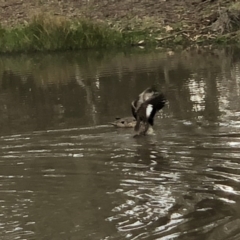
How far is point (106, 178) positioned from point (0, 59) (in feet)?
48.6

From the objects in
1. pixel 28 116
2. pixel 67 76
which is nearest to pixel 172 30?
pixel 67 76

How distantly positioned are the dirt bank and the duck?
39.9ft

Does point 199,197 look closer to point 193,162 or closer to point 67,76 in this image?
point 193,162

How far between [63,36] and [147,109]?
509 inches

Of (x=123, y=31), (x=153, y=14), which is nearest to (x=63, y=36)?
(x=123, y=31)

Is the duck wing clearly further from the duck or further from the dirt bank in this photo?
the dirt bank

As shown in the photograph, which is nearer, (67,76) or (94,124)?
(94,124)

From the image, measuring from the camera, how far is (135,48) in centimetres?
2044

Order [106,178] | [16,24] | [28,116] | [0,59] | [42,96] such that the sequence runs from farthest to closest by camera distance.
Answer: [16,24] → [0,59] → [42,96] → [28,116] → [106,178]

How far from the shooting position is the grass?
20.5 m

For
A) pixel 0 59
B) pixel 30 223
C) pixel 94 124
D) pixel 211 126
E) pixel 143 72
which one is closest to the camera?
pixel 30 223

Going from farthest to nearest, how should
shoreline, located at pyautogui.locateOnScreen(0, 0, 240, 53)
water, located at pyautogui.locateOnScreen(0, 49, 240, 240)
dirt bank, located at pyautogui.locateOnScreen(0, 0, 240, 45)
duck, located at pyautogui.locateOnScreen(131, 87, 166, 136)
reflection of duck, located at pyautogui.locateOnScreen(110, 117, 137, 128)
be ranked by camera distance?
dirt bank, located at pyautogui.locateOnScreen(0, 0, 240, 45) < shoreline, located at pyautogui.locateOnScreen(0, 0, 240, 53) < reflection of duck, located at pyautogui.locateOnScreen(110, 117, 137, 128) < duck, located at pyautogui.locateOnScreen(131, 87, 166, 136) < water, located at pyautogui.locateOnScreen(0, 49, 240, 240)

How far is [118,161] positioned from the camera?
22.5 ft

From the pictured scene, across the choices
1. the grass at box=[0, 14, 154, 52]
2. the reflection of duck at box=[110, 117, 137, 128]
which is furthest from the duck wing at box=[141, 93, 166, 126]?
the grass at box=[0, 14, 154, 52]
